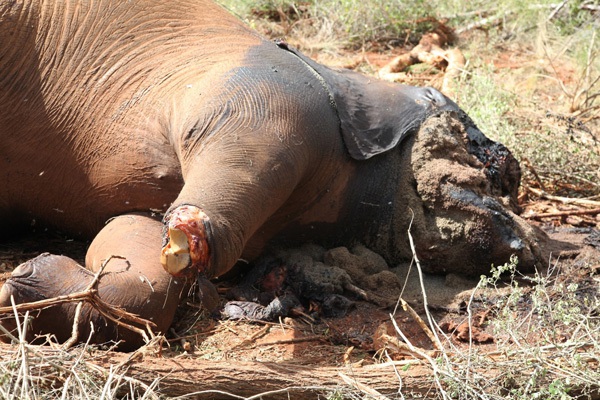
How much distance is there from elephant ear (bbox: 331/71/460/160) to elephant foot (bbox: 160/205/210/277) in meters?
1.20

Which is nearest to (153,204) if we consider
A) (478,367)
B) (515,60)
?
(478,367)

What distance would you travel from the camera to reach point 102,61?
4.30 metres

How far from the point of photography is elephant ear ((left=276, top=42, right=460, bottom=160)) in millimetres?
4289

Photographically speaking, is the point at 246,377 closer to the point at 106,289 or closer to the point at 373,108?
the point at 106,289

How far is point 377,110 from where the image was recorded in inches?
174

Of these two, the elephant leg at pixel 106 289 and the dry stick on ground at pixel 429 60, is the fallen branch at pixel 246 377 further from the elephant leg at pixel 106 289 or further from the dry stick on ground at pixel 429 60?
the dry stick on ground at pixel 429 60

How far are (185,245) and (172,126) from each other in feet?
2.98

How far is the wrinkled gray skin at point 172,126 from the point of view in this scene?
3.93 meters

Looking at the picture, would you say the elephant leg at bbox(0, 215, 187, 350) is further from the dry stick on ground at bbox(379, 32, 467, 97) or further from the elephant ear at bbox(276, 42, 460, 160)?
the dry stick on ground at bbox(379, 32, 467, 97)

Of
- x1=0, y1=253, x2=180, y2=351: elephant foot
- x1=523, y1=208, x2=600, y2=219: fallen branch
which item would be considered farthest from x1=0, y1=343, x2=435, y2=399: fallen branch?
x1=523, y1=208, x2=600, y2=219: fallen branch

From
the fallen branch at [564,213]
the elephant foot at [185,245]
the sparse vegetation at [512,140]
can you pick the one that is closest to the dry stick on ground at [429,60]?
the sparse vegetation at [512,140]

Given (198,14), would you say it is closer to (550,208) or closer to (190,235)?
(190,235)

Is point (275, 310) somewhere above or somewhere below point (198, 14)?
below

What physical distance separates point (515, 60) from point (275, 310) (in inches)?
213
